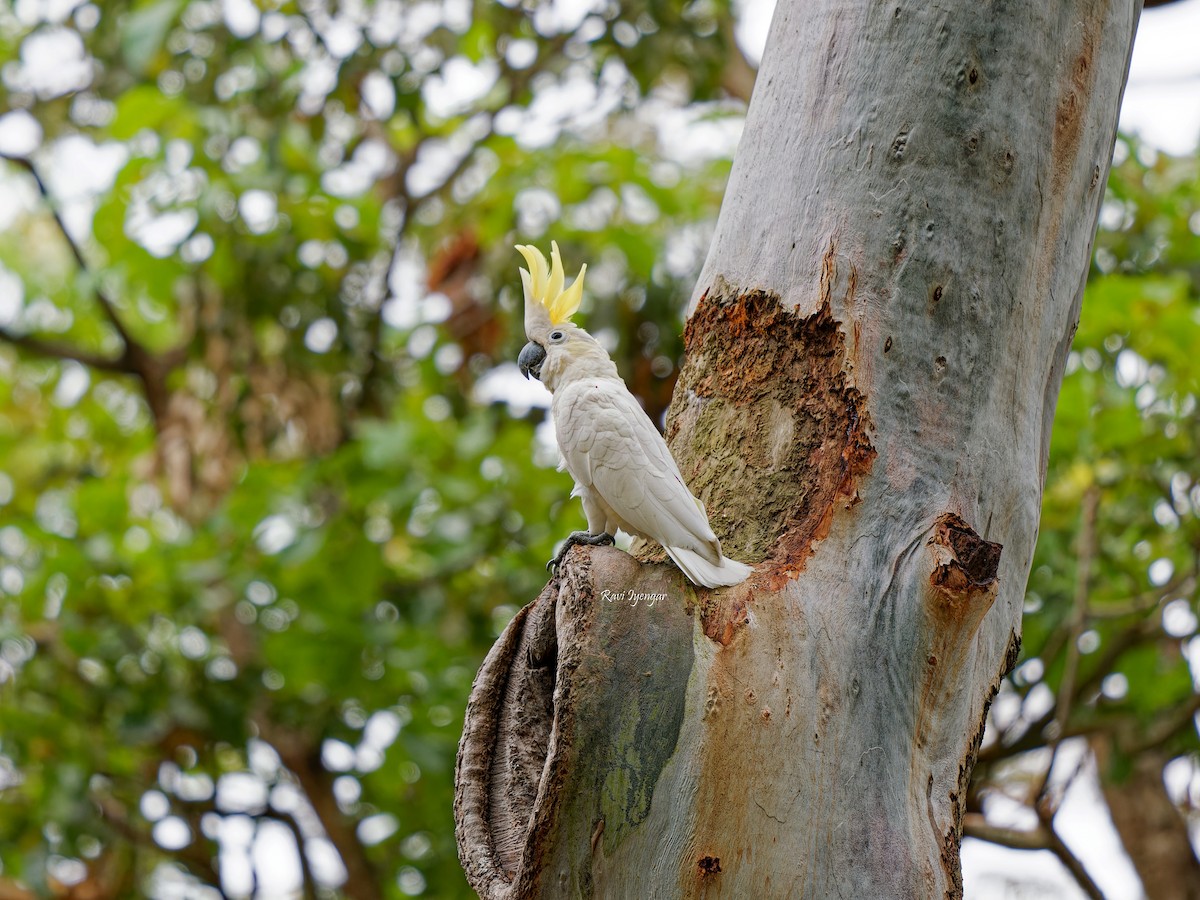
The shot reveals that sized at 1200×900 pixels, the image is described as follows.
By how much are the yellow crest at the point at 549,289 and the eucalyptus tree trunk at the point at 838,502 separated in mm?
214

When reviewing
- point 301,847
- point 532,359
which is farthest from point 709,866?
point 301,847

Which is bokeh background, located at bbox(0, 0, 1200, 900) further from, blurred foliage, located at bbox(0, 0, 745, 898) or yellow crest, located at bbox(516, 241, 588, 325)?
yellow crest, located at bbox(516, 241, 588, 325)

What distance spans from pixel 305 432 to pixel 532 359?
211 cm

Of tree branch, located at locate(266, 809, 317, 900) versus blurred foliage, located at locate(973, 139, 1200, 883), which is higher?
blurred foliage, located at locate(973, 139, 1200, 883)

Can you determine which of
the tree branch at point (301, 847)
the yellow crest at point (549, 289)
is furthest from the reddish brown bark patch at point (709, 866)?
the tree branch at point (301, 847)

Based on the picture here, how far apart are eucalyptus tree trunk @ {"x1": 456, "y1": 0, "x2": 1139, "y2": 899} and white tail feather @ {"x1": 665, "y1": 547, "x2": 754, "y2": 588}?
2 cm

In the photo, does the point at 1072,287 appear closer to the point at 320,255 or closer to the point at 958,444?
the point at 958,444

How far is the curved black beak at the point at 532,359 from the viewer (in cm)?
175

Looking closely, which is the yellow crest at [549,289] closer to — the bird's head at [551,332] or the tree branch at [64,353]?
the bird's head at [551,332]

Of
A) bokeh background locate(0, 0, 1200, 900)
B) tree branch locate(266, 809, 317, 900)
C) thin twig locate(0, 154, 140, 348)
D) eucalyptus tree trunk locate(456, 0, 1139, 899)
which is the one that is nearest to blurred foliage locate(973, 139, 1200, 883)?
bokeh background locate(0, 0, 1200, 900)

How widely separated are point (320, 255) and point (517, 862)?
2.63m

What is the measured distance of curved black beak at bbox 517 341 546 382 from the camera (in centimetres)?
175

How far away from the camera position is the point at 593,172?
11.0 feet

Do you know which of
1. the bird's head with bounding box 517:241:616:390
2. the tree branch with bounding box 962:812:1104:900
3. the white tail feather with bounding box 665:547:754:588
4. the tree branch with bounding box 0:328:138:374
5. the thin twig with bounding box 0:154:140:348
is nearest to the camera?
the white tail feather with bounding box 665:547:754:588
